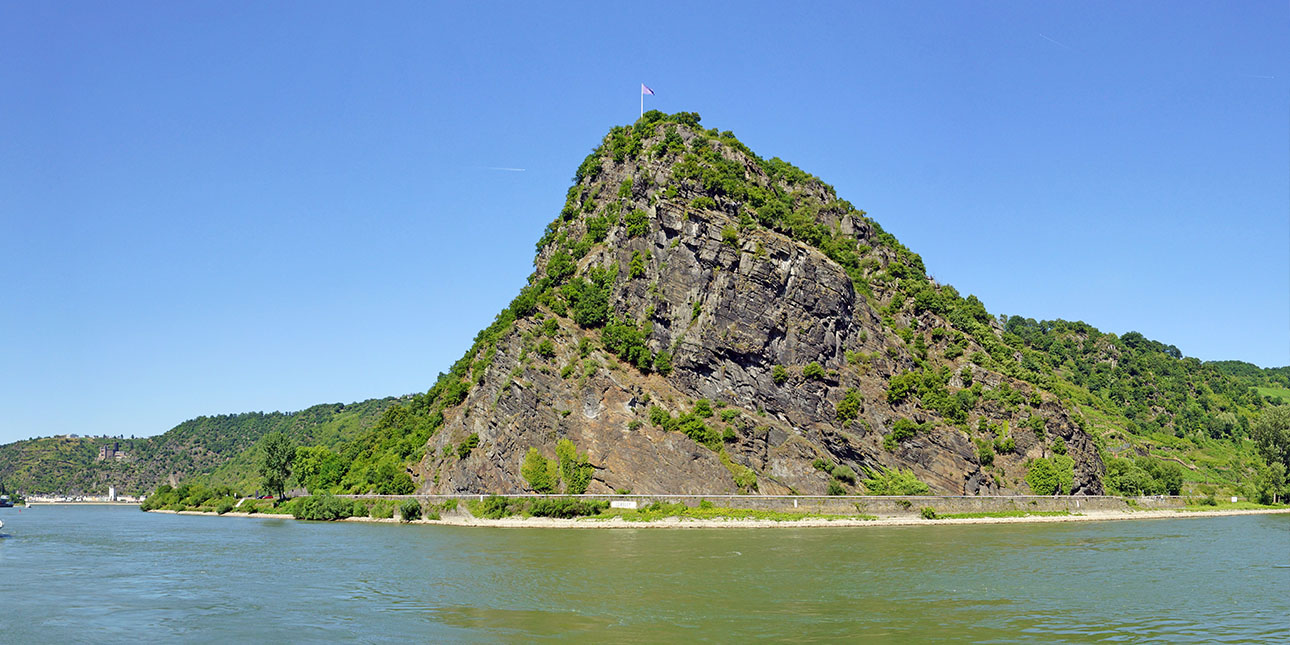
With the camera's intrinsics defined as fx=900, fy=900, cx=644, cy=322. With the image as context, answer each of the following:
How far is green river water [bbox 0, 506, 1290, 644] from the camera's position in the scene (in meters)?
34.4

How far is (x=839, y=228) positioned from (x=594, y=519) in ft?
240

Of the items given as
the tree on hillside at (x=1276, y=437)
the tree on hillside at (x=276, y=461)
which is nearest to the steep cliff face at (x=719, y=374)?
the tree on hillside at (x=276, y=461)

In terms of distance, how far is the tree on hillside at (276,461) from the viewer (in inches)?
5044

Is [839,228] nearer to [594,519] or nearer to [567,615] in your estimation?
[594,519]

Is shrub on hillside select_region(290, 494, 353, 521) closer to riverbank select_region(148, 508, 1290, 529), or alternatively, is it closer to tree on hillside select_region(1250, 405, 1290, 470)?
riverbank select_region(148, 508, 1290, 529)

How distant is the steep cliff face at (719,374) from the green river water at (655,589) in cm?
2487

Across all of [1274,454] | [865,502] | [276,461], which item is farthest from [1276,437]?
[276,461]

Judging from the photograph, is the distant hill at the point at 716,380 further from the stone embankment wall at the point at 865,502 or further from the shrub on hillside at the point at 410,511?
the shrub on hillside at the point at 410,511

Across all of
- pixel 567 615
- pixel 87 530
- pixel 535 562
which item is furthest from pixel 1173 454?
pixel 87 530

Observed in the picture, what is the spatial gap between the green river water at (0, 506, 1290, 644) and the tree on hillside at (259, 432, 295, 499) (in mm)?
50950

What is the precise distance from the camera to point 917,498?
99.4 metres

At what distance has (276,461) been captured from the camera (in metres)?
129

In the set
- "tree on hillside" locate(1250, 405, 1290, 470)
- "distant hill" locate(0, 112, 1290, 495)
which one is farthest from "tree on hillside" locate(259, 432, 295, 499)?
"tree on hillside" locate(1250, 405, 1290, 470)

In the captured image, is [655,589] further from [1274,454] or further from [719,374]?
[1274,454]
